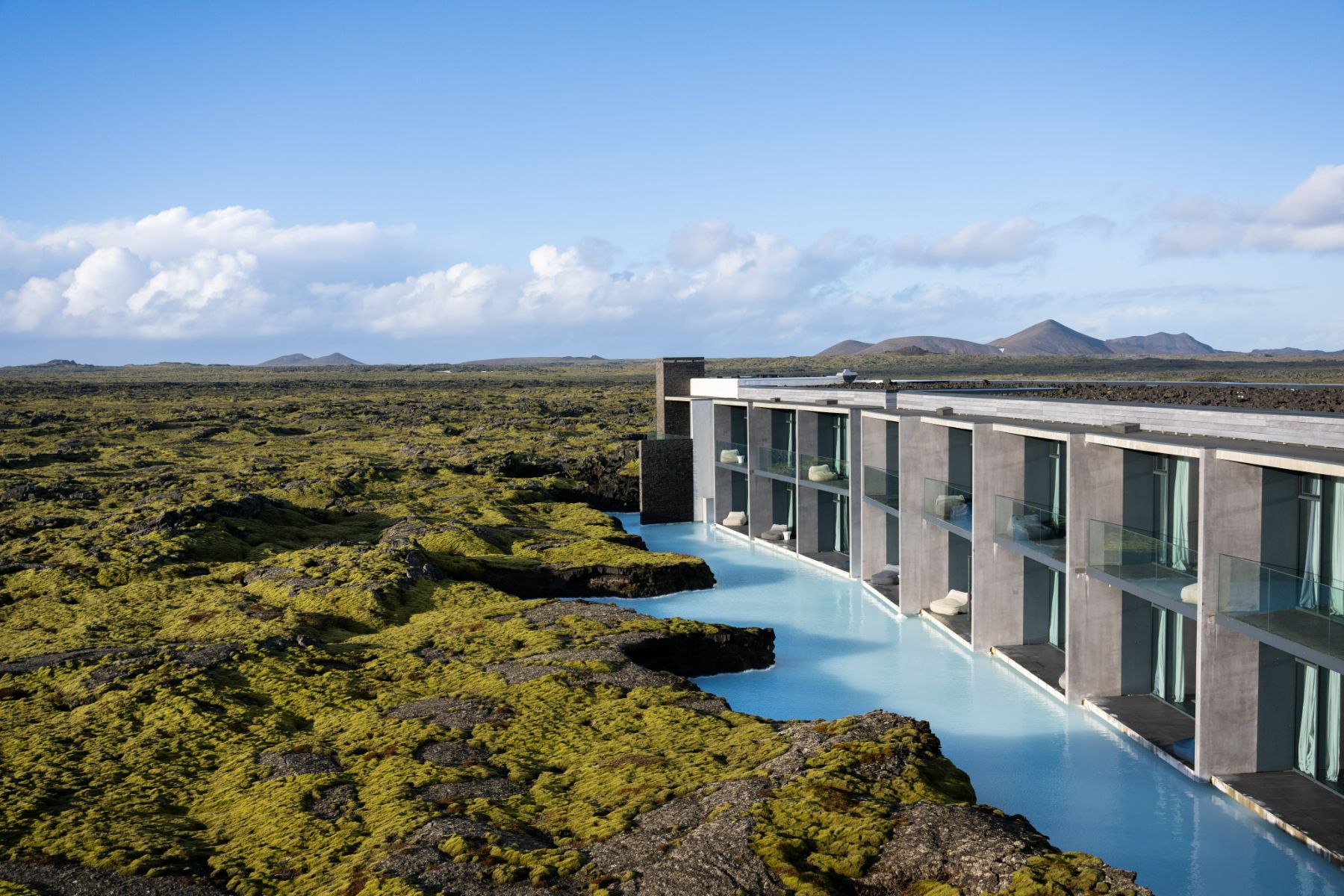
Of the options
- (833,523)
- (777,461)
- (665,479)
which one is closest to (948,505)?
(833,523)

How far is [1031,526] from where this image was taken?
2094 centimetres

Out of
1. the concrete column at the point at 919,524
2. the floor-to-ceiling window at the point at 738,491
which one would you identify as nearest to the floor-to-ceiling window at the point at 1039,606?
the concrete column at the point at 919,524

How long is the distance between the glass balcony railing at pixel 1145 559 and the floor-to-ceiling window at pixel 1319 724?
72.9 inches

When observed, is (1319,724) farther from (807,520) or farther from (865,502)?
(807,520)

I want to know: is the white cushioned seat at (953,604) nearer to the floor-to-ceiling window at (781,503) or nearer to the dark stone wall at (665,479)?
the floor-to-ceiling window at (781,503)

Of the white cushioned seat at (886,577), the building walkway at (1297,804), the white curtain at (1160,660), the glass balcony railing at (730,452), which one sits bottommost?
the white cushioned seat at (886,577)

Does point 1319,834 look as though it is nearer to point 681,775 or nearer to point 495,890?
point 681,775

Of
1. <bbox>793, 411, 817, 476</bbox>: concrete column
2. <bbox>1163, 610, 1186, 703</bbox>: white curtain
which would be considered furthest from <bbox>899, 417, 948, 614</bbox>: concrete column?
<bbox>793, 411, 817, 476</bbox>: concrete column

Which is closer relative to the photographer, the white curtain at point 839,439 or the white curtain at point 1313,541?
the white curtain at point 1313,541

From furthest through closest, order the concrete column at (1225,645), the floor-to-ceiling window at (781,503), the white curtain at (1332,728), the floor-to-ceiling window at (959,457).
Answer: the floor-to-ceiling window at (781,503) → the floor-to-ceiling window at (959,457) → the concrete column at (1225,645) → the white curtain at (1332,728)

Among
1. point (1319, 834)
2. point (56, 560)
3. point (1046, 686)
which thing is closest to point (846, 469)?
point (1046, 686)

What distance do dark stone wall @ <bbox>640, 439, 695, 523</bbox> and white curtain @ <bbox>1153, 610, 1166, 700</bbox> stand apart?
24.6 metres

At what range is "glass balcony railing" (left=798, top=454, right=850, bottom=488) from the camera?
31.3m

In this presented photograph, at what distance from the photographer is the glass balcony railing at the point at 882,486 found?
1062 inches
